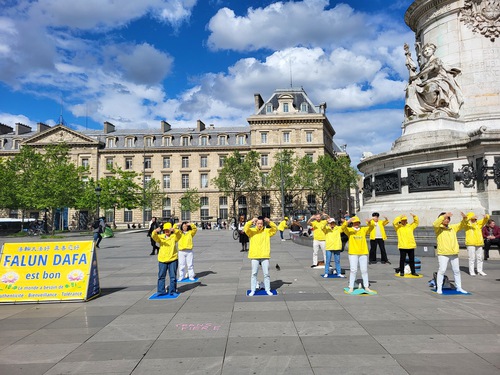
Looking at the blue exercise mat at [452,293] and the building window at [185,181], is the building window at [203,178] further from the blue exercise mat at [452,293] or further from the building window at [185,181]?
the blue exercise mat at [452,293]

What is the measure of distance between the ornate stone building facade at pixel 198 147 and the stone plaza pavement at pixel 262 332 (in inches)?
2268

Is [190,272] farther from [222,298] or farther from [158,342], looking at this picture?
[158,342]

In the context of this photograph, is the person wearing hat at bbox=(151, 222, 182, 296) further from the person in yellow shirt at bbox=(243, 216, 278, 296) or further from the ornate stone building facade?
the ornate stone building facade

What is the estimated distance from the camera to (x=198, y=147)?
7075 centimetres

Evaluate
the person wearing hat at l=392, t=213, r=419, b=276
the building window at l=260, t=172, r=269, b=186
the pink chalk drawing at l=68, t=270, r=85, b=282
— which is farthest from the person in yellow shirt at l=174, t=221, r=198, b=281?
the building window at l=260, t=172, r=269, b=186

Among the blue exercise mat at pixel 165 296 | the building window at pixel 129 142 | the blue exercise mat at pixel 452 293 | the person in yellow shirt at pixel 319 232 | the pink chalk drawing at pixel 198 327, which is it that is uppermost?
the building window at pixel 129 142

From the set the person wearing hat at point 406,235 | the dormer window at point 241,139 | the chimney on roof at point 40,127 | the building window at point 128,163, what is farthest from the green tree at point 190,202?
the person wearing hat at point 406,235

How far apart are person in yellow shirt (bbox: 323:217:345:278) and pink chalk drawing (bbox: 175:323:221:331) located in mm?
5401

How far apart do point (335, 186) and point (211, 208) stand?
73.1ft

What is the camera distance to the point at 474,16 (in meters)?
18.1

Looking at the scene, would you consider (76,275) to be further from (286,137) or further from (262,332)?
→ (286,137)

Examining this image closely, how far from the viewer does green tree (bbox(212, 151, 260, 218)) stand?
6144 centimetres

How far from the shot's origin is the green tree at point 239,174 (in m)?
61.4

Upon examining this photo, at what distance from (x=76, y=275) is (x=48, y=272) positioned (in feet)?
2.17
